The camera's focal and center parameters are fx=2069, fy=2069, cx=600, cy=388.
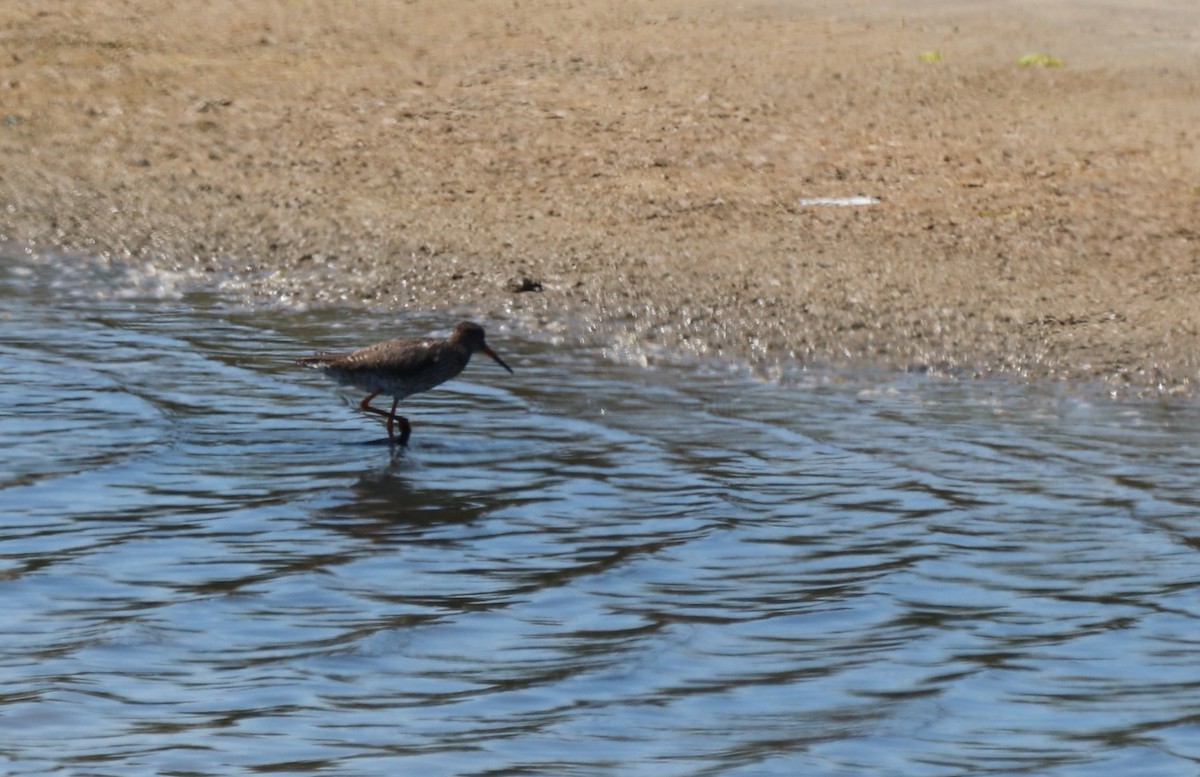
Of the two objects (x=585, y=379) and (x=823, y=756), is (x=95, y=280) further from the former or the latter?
(x=823, y=756)

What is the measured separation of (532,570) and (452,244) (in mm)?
6508

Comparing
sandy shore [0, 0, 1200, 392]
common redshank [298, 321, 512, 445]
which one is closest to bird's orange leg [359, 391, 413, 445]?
common redshank [298, 321, 512, 445]

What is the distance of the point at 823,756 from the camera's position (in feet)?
20.4

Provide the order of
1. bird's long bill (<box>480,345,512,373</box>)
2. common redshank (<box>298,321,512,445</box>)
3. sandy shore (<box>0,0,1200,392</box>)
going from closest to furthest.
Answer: common redshank (<box>298,321,512,445</box>) < bird's long bill (<box>480,345,512,373</box>) < sandy shore (<box>0,0,1200,392</box>)

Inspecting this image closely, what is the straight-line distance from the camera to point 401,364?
10.7m

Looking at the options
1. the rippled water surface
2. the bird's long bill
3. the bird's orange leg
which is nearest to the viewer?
the rippled water surface

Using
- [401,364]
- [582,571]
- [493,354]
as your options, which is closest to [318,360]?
[401,364]

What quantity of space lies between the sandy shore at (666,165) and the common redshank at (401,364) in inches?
70.0

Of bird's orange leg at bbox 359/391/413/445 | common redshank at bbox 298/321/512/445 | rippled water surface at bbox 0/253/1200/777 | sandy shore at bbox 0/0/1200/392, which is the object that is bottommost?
rippled water surface at bbox 0/253/1200/777

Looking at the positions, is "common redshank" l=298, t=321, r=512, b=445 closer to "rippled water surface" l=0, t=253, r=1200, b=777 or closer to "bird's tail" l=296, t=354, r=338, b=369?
"bird's tail" l=296, t=354, r=338, b=369

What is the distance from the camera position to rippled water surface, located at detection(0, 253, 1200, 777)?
640 cm

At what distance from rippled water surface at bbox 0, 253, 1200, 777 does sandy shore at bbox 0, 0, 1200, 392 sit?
1129mm

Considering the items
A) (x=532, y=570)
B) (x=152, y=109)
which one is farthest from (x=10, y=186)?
(x=532, y=570)

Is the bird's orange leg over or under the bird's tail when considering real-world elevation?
under
